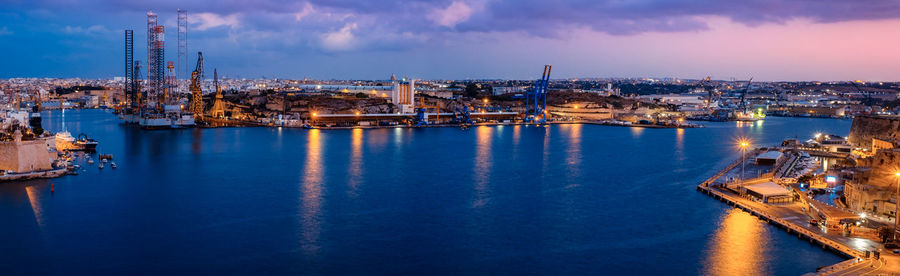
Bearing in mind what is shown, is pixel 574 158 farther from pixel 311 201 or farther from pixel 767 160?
pixel 311 201

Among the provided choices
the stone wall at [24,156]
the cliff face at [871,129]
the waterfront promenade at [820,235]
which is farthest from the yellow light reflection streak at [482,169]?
the cliff face at [871,129]

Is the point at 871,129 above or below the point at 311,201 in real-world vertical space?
above

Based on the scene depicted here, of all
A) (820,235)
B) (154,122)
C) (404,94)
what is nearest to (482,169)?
(820,235)

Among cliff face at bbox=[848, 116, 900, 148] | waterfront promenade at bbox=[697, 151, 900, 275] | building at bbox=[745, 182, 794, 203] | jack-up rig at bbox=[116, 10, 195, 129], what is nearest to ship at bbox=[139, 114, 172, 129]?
jack-up rig at bbox=[116, 10, 195, 129]

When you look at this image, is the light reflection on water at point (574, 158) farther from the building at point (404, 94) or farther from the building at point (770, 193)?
the building at point (404, 94)

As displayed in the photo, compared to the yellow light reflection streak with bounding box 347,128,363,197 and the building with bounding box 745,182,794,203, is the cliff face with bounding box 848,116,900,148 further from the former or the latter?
the yellow light reflection streak with bounding box 347,128,363,197
